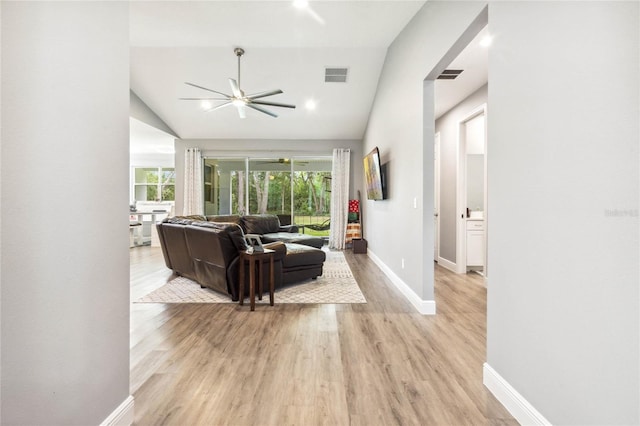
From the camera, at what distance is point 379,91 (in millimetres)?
5125

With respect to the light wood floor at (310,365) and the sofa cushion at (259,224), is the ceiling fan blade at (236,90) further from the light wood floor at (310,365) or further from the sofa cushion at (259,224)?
the light wood floor at (310,365)

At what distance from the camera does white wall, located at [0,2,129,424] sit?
879mm

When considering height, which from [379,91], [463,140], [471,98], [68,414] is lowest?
[68,414]

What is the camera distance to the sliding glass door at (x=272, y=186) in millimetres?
7605

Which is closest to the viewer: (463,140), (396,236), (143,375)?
(143,375)

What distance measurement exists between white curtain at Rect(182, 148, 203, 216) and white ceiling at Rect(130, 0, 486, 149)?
23.1 inches

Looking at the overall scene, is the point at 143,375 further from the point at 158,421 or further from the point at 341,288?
the point at 341,288

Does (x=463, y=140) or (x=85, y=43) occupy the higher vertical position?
(x=463, y=140)

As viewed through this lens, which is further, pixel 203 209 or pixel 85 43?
pixel 203 209

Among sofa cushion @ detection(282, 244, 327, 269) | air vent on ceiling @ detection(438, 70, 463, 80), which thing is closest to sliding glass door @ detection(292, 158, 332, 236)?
sofa cushion @ detection(282, 244, 327, 269)

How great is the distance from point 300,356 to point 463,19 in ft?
8.87

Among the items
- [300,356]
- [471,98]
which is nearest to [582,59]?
[300,356]

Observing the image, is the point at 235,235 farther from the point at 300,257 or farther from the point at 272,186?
the point at 272,186

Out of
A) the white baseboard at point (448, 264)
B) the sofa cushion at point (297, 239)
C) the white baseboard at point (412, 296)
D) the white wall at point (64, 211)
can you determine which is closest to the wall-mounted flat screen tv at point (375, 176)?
the white baseboard at point (412, 296)
